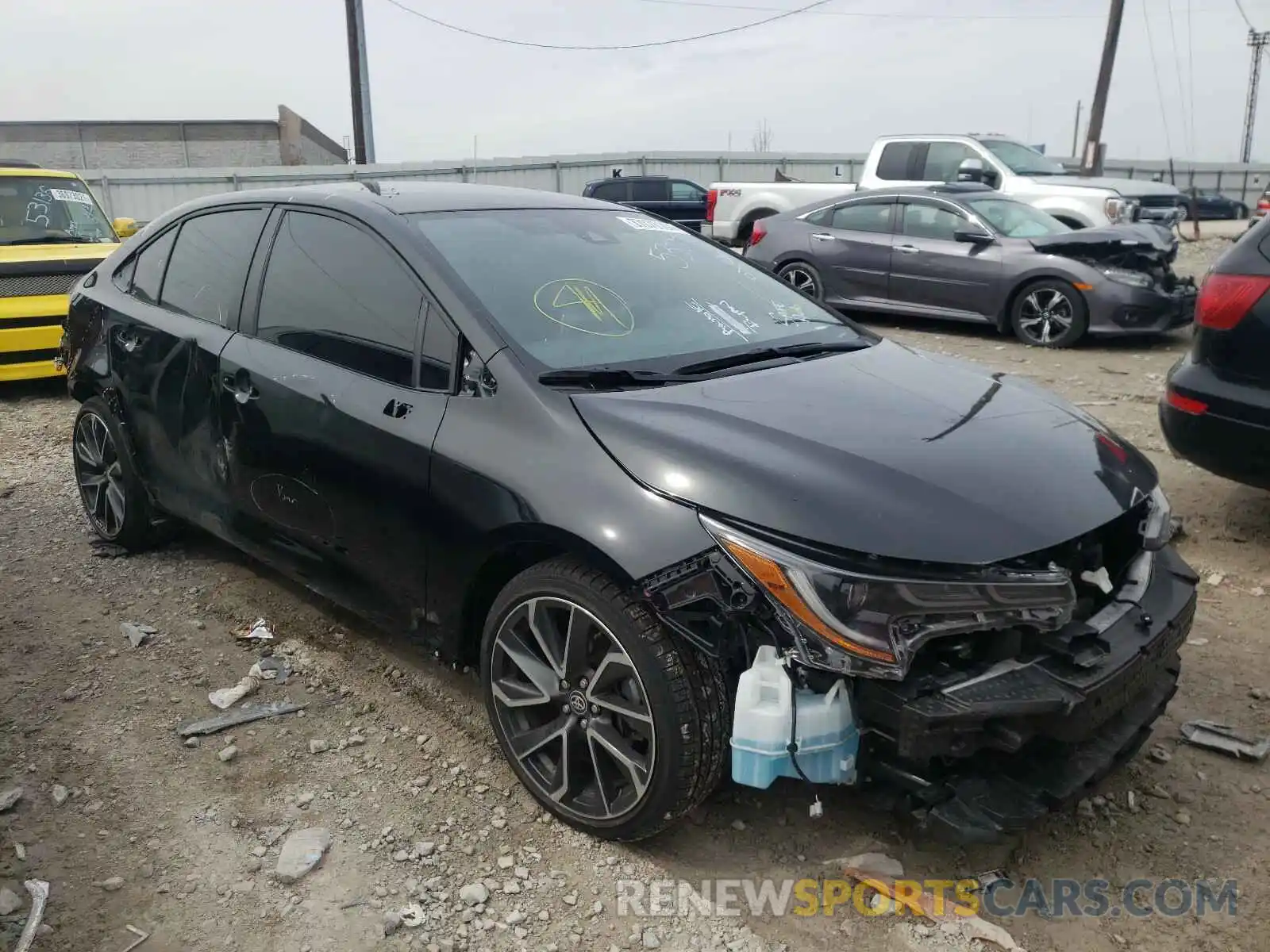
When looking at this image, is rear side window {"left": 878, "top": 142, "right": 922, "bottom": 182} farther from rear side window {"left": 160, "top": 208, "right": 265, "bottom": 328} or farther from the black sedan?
rear side window {"left": 160, "top": 208, "right": 265, "bottom": 328}

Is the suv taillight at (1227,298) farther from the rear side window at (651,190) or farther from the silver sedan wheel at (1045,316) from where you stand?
the rear side window at (651,190)

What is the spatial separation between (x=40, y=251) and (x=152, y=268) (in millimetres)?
4895

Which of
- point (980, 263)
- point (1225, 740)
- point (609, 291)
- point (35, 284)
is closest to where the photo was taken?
point (1225, 740)

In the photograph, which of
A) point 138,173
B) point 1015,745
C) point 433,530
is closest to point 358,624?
point 433,530

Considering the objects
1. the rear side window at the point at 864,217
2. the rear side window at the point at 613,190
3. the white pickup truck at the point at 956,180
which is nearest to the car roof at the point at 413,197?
the rear side window at the point at 864,217

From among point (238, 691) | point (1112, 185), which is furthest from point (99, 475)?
point (1112, 185)

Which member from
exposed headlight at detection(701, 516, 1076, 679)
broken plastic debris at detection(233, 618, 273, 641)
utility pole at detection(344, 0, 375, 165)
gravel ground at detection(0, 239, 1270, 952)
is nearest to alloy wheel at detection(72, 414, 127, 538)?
gravel ground at detection(0, 239, 1270, 952)

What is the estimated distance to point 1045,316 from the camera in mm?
9156

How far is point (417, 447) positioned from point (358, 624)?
53.3 inches

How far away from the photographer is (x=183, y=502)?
409 centimetres

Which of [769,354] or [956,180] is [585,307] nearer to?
[769,354]

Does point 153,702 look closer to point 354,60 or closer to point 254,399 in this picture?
point 254,399

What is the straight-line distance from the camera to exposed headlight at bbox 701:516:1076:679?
7.20 feet

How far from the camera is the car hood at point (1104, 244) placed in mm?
9008
